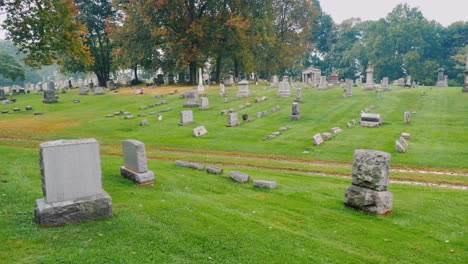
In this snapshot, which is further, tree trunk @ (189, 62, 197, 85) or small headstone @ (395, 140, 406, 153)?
tree trunk @ (189, 62, 197, 85)

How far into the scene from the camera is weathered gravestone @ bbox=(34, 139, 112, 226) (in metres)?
6.12

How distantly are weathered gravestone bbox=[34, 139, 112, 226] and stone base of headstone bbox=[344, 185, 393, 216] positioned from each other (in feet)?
19.1

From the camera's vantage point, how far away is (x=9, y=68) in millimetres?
50688

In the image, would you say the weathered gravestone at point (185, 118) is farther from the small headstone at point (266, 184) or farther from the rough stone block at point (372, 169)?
the rough stone block at point (372, 169)

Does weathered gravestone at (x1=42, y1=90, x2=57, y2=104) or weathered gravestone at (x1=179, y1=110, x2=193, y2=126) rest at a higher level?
weathered gravestone at (x1=42, y1=90, x2=57, y2=104)

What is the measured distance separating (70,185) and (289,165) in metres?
10.1

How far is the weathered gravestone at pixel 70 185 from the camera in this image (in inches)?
241

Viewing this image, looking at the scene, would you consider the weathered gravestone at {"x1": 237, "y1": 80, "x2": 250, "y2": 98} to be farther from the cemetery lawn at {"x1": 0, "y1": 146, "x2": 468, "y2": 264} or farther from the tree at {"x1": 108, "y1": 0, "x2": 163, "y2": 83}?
the cemetery lawn at {"x1": 0, "y1": 146, "x2": 468, "y2": 264}

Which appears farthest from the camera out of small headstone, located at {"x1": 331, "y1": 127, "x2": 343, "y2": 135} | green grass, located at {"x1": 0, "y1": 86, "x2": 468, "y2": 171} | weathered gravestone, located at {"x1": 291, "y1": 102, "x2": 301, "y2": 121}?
weathered gravestone, located at {"x1": 291, "y1": 102, "x2": 301, "y2": 121}

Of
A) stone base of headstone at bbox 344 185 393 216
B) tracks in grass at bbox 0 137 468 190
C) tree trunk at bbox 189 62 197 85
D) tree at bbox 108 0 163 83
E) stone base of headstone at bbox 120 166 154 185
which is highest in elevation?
tree at bbox 108 0 163 83

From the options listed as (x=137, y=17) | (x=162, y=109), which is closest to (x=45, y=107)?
(x=162, y=109)

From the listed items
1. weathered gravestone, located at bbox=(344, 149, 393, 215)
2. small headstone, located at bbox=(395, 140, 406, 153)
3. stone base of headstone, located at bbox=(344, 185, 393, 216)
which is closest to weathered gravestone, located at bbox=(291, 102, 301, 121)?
small headstone, located at bbox=(395, 140, 406, 153)

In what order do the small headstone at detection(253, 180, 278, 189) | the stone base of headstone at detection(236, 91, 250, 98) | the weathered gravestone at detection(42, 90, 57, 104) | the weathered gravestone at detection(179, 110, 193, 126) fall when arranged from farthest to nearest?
the weathered gravestone at detection(42, 90, 57, 104) < the stone base of headstone at detection(236, 91, 250, 98) < the weathered gravestone at detection(179, 110, 193, 126) < the small headstone at detection(253, 180, 278, 189)

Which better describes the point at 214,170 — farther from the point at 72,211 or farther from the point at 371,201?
the point at 72,211
